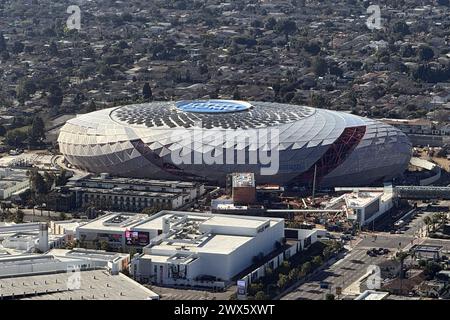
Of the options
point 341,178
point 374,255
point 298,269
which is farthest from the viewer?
point 341,178

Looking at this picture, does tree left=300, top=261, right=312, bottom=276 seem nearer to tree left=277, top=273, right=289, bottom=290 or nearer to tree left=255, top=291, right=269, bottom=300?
tree left=277, top=273, right=289, bottom=290

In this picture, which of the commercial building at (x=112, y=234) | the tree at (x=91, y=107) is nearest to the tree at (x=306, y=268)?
the commercial building at (x=112, y=234)

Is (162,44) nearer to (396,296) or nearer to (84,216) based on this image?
(84,216)

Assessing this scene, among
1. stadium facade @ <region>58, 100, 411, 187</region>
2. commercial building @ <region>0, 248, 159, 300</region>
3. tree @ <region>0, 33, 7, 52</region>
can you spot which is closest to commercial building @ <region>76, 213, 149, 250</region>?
commercial building @ <region>0, 248, 159, 300</region>

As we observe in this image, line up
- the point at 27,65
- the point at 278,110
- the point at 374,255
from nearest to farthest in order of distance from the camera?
1. the point at 374,255
2. the point at 278,110
3. the point at 27,65

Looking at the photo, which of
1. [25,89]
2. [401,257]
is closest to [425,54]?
[25,89]

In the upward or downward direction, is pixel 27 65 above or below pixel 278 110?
below

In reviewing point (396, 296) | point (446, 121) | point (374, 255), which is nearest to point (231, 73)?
point (446, 121)
